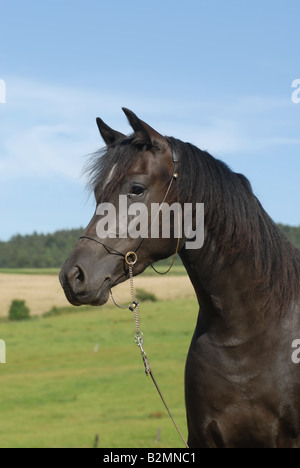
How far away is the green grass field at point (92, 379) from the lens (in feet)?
126

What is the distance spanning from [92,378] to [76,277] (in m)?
55.8

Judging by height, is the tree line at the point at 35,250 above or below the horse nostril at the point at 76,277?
above

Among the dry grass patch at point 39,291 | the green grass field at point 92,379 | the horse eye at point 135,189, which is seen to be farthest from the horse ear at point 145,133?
the dry grass patch at point 39,291

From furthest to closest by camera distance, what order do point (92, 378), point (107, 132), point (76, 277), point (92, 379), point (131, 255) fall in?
point (92, 378)
point (92, 379)
point (107, 132)
point (131, 255)
point (76, 277)

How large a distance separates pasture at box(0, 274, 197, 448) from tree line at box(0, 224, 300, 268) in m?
20.5

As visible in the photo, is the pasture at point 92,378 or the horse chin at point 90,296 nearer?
the horse chin at point 90,296

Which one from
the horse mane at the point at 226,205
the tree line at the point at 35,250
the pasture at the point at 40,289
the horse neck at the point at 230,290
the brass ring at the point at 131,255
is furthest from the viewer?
the tree line at the point at 35,250

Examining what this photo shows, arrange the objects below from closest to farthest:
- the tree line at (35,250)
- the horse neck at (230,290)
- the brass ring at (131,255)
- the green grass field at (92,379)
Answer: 1. the brass ring at (131,255)
2. the horse neck at (230,290)
3. the green grass field at (92,379)
4. the tree line at (35,250)

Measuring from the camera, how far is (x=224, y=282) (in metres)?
4.69

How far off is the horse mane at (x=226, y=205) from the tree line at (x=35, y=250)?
99.7 m

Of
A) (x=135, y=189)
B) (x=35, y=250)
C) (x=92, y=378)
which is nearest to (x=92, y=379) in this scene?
(x=92, y=378)

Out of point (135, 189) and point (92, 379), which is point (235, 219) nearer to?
point (135, 189)

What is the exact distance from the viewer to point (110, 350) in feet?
227

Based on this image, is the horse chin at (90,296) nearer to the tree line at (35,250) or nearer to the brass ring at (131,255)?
the brass ring at (131,255)
